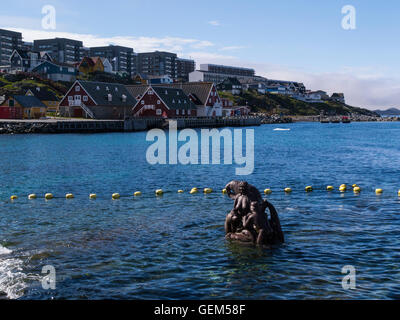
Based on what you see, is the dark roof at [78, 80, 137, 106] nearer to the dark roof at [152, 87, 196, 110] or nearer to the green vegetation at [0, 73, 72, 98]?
the dark roof at [152, 87, 196, 110]

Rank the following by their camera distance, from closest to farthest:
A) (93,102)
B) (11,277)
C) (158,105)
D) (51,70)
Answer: (11,277) → (93,102) → (158,105) → (51,70)

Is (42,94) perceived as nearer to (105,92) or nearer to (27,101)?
(27,101)

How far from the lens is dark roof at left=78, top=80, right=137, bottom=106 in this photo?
4259 inches

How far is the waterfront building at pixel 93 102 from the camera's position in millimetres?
107438

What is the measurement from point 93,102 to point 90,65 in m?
74.0

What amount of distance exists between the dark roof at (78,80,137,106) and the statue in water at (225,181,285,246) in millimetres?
95597

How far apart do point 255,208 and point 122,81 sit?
165714 millimetres

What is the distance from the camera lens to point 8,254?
53.1 ft

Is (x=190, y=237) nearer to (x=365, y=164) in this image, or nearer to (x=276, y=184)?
(x=276, y=184)

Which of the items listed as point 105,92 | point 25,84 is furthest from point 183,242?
point 25,84

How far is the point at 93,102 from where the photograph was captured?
107m

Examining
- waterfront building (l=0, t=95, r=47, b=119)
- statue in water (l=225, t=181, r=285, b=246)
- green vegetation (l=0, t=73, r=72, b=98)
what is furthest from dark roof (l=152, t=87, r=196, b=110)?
statue in water (l=225, t=181, r=285, b=246)

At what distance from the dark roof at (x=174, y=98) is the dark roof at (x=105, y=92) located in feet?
27.7
